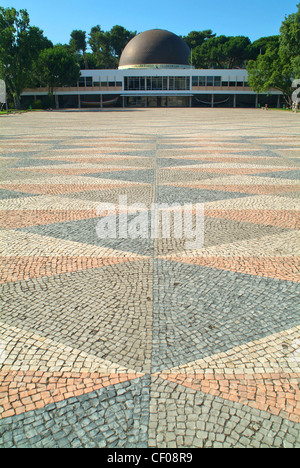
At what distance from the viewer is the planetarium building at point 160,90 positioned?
67.8 meters

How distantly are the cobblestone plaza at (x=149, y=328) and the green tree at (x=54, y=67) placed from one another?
5428cm

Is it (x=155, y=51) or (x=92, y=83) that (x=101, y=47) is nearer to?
(x=155, y=51)

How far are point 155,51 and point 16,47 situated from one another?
3255 cm

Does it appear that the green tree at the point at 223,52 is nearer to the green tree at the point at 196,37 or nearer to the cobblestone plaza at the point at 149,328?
the green tree at the point at 196,37

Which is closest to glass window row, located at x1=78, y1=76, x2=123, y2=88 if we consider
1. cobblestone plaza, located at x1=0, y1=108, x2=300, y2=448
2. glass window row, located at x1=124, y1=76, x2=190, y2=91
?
glass window row, located at x1=124, y1=76, x2=190, y2=91

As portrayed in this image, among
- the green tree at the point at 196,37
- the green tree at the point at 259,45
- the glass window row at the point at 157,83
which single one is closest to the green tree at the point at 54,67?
the glass window row at the point at 157,83

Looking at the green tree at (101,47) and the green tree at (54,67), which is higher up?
the green tree at (101,47)

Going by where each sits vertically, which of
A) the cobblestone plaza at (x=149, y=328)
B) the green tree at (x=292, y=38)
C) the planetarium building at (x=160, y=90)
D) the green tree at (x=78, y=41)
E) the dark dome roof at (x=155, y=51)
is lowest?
the cobblestone plaza at (x=149, y=328)

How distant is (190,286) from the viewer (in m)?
3.84

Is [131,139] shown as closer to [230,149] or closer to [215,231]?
[230,149]

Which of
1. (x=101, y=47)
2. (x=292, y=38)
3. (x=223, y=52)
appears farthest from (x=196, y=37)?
(x=292, y=38)

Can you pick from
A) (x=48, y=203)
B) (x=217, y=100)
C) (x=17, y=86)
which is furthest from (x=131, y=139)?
(x=217, y=100)

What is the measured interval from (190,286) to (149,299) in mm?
478

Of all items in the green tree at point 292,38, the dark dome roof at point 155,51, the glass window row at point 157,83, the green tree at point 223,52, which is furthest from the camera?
the green tree at point 223,52
